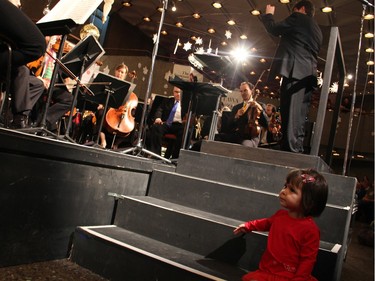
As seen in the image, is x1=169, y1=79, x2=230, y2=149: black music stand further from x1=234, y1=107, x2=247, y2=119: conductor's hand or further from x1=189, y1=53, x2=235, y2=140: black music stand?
x1=234, y1=107, x2=247, y2=119: conductor's hand

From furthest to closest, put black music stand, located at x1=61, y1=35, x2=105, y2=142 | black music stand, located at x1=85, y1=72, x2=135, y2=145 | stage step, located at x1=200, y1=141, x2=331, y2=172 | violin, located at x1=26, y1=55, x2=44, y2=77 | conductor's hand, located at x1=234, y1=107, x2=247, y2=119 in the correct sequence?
conductor's hand, located at x1=234, y1=107, x2=247, y2=119 → violin, located at x1=26, y1=55, x2=44, y2=77 → black music stand, located at x1=85, y1=72, x2=135, y2=145 → black music stand, located at x1=61, y1=35, x2=105, y2=142 → stage step, located at x1=200, y1=141, x2=331, y2=172

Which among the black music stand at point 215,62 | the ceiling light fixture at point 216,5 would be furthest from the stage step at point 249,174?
the ceiling light fixture at point 216,5

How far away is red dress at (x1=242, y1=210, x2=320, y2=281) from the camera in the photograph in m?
1.60

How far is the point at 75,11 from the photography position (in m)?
2.36

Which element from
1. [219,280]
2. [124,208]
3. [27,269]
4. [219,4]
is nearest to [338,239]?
[219,280]

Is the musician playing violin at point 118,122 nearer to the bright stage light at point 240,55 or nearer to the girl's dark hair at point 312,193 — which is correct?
the bright stage light at point 240,55

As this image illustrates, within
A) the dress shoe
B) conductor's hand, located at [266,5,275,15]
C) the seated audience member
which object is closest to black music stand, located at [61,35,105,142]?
the dress shoe

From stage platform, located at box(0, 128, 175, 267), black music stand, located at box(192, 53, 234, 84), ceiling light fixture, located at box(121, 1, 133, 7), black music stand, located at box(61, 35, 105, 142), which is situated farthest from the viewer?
ceiling light fixture, located at box(121, 1, 133, 7)

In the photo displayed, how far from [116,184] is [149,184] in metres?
0.38

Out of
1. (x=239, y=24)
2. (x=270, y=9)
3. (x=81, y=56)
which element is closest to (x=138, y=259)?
(x=81, y=56)

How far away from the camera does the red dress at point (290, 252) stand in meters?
1.60

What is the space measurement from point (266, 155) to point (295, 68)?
103 centimetres

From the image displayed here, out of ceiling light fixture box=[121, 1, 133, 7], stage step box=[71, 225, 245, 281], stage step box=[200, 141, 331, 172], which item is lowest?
stage step box=[71, 225, 245, 281]

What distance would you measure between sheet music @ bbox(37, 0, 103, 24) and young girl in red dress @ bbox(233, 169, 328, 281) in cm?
175
